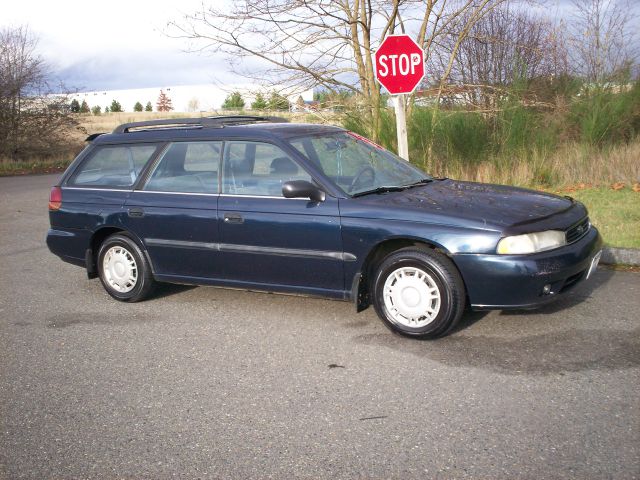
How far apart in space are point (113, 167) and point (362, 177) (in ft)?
8.22

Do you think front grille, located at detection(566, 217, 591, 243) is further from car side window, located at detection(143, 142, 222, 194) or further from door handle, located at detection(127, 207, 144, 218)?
door handle, located at detection(127, 207, 144, 218)

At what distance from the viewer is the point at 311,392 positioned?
4281 mm

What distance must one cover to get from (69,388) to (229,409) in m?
1.17

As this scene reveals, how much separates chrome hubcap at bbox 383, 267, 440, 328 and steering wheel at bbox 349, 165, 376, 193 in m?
0.86

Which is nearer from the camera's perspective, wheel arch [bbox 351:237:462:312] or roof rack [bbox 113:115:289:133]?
wheel arch [bbox 351:237:462:312]

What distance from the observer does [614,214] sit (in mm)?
8992

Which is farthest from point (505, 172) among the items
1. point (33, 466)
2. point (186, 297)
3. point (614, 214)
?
point (33, 466)

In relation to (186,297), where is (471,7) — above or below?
above

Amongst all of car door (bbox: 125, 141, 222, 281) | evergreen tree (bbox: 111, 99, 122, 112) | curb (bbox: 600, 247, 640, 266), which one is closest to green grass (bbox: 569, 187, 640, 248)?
curb (bbox: 600, 247, 640, 266)

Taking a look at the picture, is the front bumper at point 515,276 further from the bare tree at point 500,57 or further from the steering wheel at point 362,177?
the bare tree at point 500,57

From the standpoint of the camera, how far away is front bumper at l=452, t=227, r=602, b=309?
4.81m

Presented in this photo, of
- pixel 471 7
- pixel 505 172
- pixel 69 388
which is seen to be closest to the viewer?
pixel 69 388

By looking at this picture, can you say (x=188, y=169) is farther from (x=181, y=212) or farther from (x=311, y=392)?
(x=311, y=392)

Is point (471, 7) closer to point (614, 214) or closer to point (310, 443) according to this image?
point (614, 214)
